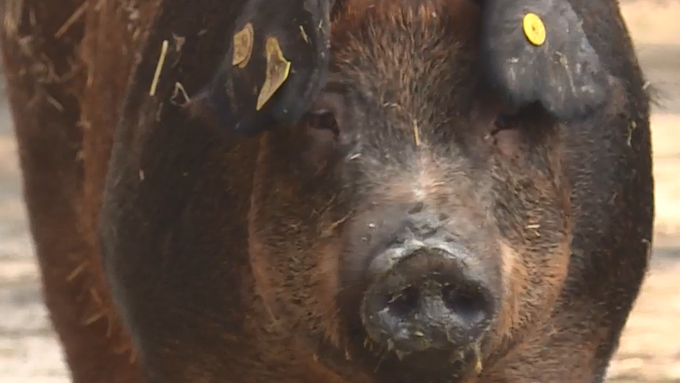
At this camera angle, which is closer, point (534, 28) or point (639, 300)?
point (534, 28)

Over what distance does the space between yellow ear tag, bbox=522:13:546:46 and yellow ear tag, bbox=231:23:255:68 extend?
14.1 inches

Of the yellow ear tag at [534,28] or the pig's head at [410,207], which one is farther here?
the yellow ear tag at [534,28]

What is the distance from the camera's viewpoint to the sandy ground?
3.55m

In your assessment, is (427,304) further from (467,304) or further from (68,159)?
(68,159)

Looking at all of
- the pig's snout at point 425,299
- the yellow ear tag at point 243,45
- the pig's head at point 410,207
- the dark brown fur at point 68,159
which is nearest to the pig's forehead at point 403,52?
the pig's head at point 410,207

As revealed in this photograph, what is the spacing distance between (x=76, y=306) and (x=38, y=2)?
23.7 inches

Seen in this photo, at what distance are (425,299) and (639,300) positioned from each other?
86.0 inches

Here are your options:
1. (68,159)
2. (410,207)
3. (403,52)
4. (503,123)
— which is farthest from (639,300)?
(410,207)

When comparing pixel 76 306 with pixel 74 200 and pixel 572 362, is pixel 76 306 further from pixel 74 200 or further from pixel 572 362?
pixel 572 362

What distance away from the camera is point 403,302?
180 centimetres

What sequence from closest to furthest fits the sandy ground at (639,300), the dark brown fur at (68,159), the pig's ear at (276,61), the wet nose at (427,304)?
the wet nose at (427,304) < the pig's ear at (276,61) < the dark brown fur at (68,159) < the sandy ground at (639,300)

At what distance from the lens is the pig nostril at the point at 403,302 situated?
178cm

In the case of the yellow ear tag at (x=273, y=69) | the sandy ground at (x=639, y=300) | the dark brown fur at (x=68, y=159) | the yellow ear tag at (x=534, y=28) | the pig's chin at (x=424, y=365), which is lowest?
the sandy ground at (x=639, y=300)

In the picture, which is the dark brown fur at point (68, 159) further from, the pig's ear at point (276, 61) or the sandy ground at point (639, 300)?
the pig's ear at point (276, 61)
